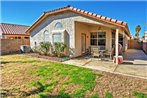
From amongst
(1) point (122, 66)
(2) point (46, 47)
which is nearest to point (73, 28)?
(2) point (46, 47)

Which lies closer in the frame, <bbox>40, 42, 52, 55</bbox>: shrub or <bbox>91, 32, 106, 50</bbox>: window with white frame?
<bbox>40, 42, 52, 55</bbox>: shrub

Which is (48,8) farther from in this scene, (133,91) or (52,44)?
(133,91)

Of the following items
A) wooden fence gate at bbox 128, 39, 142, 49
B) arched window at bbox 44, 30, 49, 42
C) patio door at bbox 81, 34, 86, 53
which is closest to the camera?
patio door at bbox 81, 34, 86, 53

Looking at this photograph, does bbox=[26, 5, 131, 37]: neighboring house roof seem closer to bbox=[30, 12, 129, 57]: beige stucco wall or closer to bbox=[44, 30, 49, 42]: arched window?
bbox=[30, 12, 129, 57]: beige stucco wall

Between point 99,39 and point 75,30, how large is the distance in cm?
355

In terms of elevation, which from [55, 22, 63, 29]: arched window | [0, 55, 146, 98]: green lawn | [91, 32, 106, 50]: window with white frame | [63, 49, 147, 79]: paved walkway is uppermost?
[55, 22, 63, 29]: arched window

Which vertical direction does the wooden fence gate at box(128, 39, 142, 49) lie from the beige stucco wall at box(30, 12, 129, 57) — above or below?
below

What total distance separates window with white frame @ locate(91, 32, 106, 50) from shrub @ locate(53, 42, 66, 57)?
14.1ft

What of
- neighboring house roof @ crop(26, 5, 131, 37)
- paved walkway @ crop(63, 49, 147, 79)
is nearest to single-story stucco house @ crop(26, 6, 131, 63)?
neighboring house roof @ crop(26, 5, 131, 37)

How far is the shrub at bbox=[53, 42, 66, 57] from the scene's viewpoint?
13.3 m

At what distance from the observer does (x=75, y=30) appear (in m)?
13.2

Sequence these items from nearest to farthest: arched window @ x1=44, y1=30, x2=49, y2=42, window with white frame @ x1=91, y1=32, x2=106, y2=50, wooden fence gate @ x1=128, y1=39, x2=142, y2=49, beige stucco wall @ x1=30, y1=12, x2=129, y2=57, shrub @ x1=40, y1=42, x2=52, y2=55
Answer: beige stucco wall @ x1=30, y1=12, x2=129, y2=57
shrub @ x1=40, y1=42, x2=52, y2=55
window with white frame @ x1=91, y1=32, x2=106, y2=50
arched window @ x1=44, y1=30, x2=49, y2=42
wooden fence gate @ x1=128, y1=39, x2=142, y2=49

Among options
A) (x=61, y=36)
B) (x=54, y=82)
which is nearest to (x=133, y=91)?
(x=54, y=82)

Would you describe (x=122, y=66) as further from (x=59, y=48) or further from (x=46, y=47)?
(x=46, y=47)
